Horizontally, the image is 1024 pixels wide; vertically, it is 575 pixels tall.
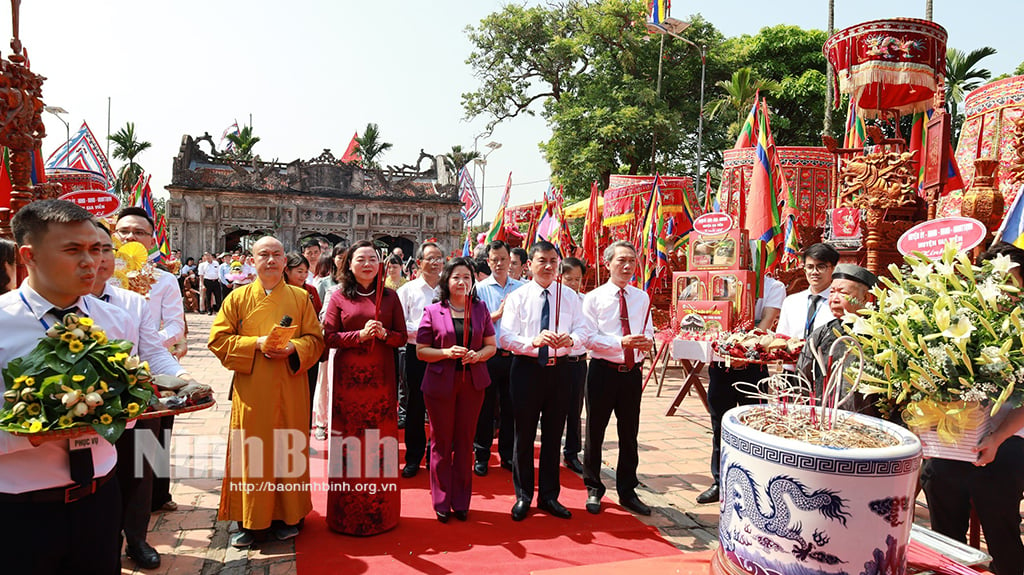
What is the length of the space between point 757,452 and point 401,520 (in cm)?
264

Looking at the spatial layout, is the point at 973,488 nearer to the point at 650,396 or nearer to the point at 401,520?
the point at 401,520

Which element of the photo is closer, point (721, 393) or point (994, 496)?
point (994, 496)

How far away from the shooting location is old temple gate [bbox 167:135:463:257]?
22.2 m

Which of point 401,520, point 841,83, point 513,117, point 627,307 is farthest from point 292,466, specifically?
point 513,117

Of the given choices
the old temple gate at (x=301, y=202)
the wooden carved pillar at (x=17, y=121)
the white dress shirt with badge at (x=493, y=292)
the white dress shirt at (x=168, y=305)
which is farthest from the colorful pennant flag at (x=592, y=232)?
the old temple gate at (x=301, y=202)

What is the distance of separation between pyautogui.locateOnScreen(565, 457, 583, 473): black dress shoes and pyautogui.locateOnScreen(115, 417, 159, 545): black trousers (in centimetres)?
291

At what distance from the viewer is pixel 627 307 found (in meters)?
3.88

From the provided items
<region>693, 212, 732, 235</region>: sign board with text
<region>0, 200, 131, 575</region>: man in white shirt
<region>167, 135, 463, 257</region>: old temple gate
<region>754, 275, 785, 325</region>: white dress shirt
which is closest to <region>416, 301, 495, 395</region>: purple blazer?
<region>0, 200, 131, 575</region>: man in white shirt

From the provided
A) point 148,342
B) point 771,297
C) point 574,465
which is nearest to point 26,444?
point 148,342

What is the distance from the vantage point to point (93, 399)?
1.54 meters

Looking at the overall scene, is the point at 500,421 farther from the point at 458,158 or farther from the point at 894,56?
the point at 458,158

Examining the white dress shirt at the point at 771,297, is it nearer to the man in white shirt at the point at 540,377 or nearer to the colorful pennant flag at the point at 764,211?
the colorful pennant flag at the point at 764,211

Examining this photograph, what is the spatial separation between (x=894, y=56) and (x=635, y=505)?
606cm

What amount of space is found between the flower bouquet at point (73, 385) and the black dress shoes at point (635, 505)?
118 inches
